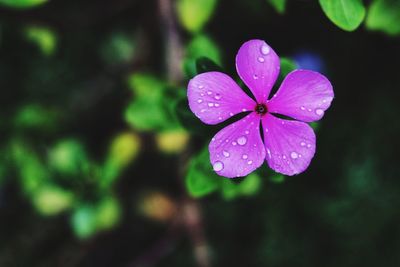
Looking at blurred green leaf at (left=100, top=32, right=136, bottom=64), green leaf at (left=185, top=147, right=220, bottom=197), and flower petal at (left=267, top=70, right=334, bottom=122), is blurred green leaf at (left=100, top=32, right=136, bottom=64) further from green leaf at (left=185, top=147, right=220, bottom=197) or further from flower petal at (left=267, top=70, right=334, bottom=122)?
flower petal at (left=267, top=70, right=334, bottom=122)

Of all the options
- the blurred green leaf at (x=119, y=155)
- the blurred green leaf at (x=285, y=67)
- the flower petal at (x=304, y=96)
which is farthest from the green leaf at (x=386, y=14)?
the blurred green leaf at (x=119, y=155)

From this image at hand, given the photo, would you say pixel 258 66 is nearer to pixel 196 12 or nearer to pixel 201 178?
pixel 201 178

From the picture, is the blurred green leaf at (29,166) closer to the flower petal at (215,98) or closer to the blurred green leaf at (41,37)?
the blurred green leaf at (41,37)

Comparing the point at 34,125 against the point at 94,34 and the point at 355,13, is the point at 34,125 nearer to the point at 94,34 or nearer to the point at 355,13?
the point at 94,34

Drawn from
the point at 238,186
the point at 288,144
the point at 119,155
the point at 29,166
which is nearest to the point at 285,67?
the point at 288,144

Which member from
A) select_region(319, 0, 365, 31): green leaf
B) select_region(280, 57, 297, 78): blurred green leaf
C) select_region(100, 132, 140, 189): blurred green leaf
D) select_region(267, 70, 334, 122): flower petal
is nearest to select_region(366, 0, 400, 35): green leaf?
select_region(319, 0, 365, 31): green leaf

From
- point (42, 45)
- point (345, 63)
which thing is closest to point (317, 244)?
point (345, 63)
